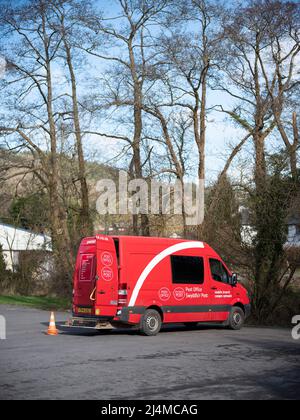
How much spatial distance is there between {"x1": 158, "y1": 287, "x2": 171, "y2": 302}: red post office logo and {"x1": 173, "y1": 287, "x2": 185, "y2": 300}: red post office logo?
0.79 feet

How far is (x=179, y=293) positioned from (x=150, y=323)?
56.7 inches

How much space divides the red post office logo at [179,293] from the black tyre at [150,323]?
2.86ft

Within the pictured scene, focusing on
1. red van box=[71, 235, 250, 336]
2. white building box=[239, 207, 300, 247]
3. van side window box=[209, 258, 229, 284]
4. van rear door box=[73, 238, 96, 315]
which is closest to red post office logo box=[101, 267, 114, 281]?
red van box=[71, 235, 250, 336]

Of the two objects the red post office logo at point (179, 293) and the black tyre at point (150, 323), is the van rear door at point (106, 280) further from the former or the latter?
the red post office logo at point (179, 293)

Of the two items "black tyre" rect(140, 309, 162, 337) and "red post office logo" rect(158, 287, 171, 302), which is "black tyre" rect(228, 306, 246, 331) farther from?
Answer: "black tyre" rect(140, 309, 162, 337)

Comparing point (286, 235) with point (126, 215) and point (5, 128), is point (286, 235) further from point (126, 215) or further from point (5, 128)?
point (5, 128)

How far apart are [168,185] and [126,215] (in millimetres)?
3651

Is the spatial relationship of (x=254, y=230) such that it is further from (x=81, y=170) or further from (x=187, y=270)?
(x=81, y=170)

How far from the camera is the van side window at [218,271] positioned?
21084 millimetres

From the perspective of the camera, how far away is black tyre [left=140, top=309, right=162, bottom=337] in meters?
18.8

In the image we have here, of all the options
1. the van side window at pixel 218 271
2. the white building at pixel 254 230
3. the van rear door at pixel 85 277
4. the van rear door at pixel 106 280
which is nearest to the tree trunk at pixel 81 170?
the white building at pixel 254 230
